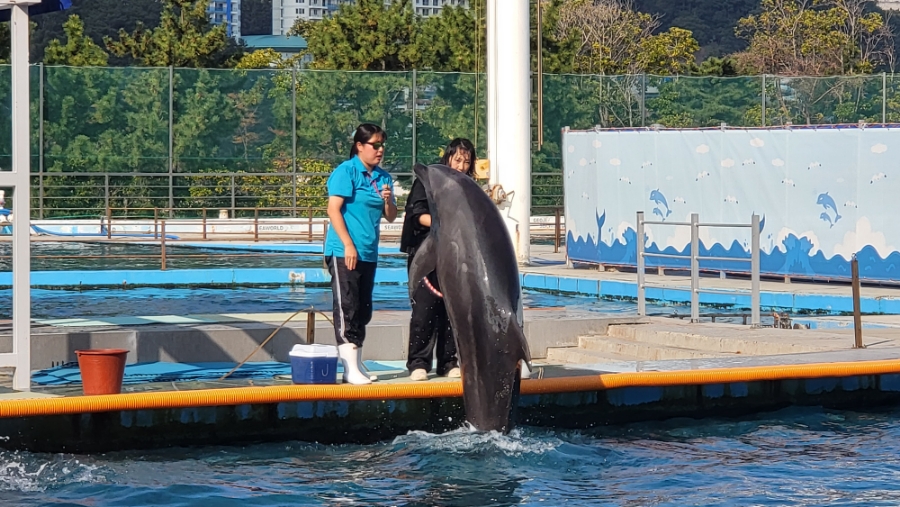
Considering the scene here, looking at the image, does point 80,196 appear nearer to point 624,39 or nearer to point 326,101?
point 326,101

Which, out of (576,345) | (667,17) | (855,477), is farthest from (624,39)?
(667,17)

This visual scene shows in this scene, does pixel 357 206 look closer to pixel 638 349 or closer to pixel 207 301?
pixel 638 349

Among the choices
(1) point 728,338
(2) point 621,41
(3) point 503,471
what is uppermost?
(2) point 621,41

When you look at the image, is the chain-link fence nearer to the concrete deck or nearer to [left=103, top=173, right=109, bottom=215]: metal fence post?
[left=103, top=173, right=109, bottom=215]: metal fence post

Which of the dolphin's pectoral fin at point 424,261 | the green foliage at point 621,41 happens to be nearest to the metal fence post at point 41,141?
the dolphin's pectoral fin at point 424,261

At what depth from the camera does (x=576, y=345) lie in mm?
12219

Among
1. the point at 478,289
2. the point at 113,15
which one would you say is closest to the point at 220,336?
the point at 478,289

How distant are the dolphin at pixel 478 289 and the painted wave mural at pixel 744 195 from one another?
7.30 m

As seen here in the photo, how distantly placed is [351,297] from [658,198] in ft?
34.8

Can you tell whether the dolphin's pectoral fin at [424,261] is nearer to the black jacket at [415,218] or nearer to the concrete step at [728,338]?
the black jacket at [415,218]

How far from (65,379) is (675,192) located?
10.2m

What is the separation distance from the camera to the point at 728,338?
11.2 m

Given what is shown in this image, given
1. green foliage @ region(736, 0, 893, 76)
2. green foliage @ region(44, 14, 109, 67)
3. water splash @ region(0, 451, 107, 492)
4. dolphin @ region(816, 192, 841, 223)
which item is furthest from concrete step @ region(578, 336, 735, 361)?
green foliage @ region(736, 0, 893, 76)

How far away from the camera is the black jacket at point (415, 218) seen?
346 inches
